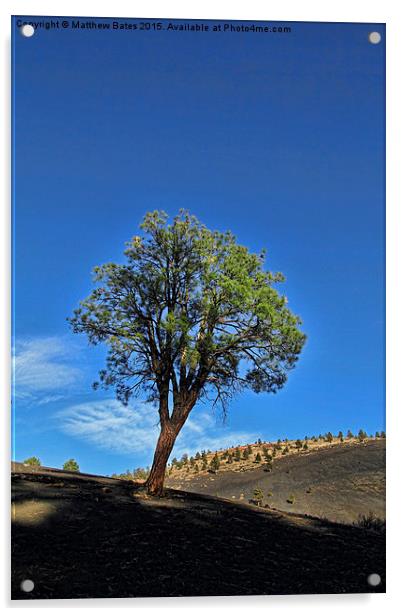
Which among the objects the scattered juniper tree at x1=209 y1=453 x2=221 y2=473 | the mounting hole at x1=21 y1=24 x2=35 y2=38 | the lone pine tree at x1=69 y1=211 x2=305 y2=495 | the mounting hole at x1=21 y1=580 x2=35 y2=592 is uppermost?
the mounting hole at x1=21 y1=24 x2=35 y2=38

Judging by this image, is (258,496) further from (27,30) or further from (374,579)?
(27,30)

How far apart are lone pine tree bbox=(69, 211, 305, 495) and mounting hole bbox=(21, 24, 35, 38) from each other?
2033 millimetres

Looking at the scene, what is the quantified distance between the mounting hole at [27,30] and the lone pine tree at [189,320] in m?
2.03

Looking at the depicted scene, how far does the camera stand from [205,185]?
7203 mm

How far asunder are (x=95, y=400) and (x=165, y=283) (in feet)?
4.72

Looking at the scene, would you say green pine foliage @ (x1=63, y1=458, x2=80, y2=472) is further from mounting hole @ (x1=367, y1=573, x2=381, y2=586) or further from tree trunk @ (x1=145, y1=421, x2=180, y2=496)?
mounting hole @ (x1=367, y1=573, x2=381, y2=586)

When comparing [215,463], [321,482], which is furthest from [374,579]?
[215,463]

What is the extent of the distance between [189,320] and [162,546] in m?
2.15

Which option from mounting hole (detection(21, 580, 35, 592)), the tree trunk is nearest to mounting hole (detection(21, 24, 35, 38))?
the tree trunk

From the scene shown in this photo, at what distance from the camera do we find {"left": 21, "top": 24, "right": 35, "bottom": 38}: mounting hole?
23.1 ft

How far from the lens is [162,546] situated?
6746 mm

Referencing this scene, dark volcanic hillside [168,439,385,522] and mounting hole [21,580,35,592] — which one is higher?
dark volcanic hillside [168,439,385,522]
